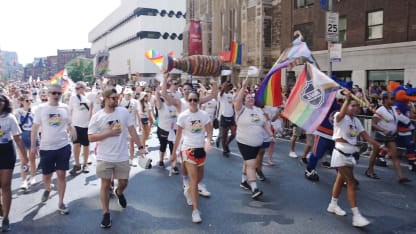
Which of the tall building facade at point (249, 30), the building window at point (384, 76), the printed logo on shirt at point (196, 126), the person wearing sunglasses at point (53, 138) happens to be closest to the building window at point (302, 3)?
the tall building facade at point (249, 30)

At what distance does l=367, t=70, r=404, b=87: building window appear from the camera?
59.2ft

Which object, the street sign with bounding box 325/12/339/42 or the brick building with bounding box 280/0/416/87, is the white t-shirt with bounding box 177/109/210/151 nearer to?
the street sign with bounding box 325/12/339/42

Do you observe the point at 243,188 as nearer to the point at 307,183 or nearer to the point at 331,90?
the point at 307,183

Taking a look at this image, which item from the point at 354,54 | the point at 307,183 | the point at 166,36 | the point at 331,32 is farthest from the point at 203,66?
the point at 166,36

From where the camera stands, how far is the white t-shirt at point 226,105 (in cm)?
1011

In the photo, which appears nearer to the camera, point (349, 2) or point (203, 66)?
point (203, 66)

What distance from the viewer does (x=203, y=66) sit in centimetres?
708

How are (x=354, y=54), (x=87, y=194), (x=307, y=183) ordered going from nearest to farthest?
1. (x=87, y=194)
2. (x=307, y=183)
3. (x=354, y=54)

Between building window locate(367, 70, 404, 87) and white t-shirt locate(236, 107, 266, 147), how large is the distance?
1474 centimetres

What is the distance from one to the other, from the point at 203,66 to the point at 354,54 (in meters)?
15.9

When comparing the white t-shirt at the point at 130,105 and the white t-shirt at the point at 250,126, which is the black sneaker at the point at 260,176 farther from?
the white t-shirt at the point at 130,105

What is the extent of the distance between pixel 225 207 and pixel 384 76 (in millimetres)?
16448

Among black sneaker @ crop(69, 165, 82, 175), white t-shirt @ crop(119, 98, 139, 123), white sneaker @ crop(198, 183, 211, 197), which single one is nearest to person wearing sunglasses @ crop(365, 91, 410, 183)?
white sneaker @ crop(198, 183, 211, 197)

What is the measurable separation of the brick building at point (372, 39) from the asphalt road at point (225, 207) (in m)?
12.1
